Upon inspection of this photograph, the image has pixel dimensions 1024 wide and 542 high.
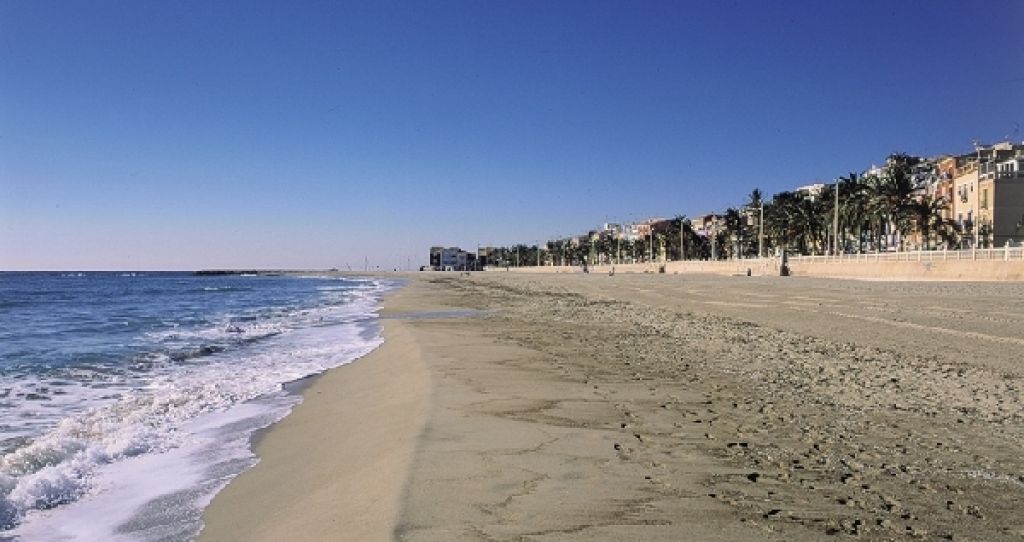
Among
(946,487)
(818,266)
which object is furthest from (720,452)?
(818,266)

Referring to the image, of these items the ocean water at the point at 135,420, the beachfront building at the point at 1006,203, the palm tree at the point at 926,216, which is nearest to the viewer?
the ocean water at the point at 135,420

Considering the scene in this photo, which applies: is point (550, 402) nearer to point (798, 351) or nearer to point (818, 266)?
point (798, 351)

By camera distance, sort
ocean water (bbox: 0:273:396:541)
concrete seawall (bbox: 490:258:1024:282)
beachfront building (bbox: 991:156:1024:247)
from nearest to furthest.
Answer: ocean water (bbox: 0:273:396:541)
concrete seawall (bbox: 490:258:1024:282)
beachfront building (bbox: 991:156:1024:247)

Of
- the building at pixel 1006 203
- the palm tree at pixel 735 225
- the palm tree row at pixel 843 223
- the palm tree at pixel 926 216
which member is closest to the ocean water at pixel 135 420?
the palm tree row at pixel 843 223

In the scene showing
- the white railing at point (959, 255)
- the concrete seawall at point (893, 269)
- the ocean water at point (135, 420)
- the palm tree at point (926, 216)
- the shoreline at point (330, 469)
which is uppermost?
the palm tree at point (926, 216)

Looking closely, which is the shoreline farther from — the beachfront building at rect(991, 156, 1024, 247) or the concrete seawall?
the beachfront building at rect(991, 156, 1024, 247)

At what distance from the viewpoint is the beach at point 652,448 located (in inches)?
151

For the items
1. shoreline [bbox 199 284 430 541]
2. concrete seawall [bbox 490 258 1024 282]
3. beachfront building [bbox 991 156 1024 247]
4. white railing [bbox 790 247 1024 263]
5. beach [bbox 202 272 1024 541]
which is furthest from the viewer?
beachfront building [bbox 991 156 1024 247]

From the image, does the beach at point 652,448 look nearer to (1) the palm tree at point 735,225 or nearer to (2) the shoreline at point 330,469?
(2) the shoreline at point 330,469

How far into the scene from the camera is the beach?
151 inches

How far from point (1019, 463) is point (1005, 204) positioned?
7180 cm

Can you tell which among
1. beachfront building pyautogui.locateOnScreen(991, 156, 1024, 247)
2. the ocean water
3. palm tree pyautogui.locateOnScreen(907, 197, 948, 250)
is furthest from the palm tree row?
the ocean water

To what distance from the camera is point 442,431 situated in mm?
6098

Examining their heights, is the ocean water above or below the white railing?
below
